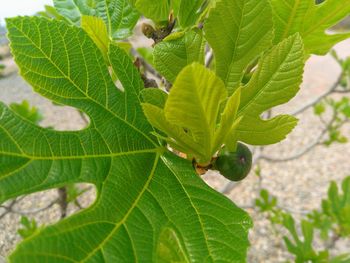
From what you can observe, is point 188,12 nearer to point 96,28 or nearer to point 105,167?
point 96,28

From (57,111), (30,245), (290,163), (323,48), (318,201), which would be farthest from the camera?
(57,111)

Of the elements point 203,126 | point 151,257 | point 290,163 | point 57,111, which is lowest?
point 57,111

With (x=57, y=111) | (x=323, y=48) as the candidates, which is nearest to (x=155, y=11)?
(x=323, y=48)

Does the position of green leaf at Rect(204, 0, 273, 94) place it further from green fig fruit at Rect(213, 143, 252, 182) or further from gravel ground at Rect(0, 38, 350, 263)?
gravel ground at Rect(0, 38, 350, 263)

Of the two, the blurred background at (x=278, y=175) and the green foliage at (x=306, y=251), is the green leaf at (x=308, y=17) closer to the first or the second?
the green foliage at (x=306, y=251)

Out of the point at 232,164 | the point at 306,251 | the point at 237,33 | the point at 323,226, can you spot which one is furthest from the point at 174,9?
the point at 323,226

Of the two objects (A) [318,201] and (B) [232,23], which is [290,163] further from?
(B) [232,23]
